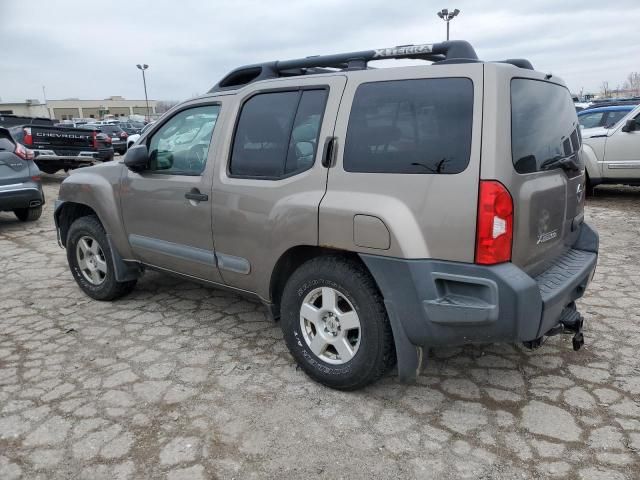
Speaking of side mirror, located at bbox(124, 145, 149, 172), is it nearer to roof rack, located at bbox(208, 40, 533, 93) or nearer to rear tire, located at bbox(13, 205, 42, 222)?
roof rack, located at bbox(208, 40, 533, 93)

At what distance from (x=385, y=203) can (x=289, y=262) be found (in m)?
0.86

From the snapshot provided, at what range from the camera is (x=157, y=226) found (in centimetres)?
388

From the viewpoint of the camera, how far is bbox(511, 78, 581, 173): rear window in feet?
8.13

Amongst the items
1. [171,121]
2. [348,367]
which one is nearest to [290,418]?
[348,367]

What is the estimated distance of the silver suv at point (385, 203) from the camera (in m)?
2.39

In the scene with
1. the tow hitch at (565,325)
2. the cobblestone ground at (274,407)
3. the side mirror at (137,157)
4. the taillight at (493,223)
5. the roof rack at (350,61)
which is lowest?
the cobblestone ground at (274,407)

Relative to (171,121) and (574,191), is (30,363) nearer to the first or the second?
(171,121)

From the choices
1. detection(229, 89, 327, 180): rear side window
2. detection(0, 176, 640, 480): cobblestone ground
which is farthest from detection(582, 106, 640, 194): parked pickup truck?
detection(229, 89, 327, 180): rear side window

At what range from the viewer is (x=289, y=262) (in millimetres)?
3160

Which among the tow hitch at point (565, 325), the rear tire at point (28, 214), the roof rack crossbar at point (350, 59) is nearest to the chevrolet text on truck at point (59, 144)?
the rear tire at point (28, 214)

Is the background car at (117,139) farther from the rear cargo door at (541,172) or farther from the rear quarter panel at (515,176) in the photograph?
the rear quarter panel at (515,176)

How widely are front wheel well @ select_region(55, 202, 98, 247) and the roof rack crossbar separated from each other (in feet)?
6.26

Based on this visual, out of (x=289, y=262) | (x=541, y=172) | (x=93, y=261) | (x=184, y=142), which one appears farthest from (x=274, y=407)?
(x=93, y=261)

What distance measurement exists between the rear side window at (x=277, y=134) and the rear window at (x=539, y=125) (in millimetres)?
1060
